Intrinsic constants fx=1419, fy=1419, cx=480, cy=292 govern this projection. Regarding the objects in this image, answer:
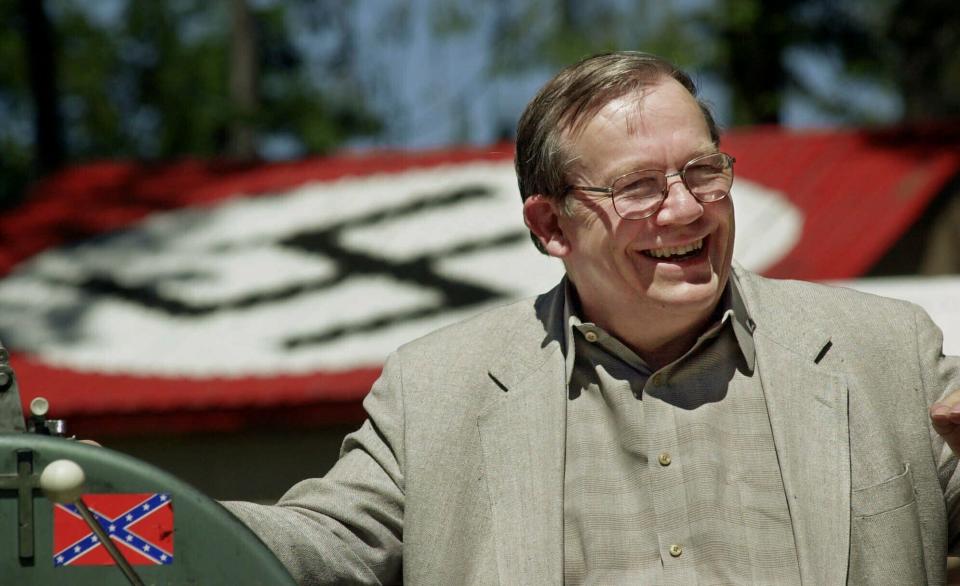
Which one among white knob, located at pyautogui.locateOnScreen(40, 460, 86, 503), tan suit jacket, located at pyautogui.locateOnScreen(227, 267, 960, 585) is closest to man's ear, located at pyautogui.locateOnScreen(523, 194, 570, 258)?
tan suit jacket, located at pyautogui.locateOnScreen(227, 267, 960, 585)

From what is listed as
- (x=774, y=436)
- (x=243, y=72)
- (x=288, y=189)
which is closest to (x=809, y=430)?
(x=774, y=436)

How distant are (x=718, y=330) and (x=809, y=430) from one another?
24 cm

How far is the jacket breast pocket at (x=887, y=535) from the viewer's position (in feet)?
7.57

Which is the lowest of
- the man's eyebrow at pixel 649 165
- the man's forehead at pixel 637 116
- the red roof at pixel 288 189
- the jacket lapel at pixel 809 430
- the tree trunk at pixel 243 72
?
the tree trunk at pixel 243 72

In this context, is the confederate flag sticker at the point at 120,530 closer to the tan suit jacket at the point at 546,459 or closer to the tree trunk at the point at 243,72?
the tan suit jacket at the point at 546,459

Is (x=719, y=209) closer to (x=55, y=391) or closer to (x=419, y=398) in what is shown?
(x=419, y=398)

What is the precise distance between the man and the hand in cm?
13

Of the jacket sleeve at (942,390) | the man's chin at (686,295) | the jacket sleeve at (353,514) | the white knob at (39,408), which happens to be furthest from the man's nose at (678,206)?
the white knob at (39,408)

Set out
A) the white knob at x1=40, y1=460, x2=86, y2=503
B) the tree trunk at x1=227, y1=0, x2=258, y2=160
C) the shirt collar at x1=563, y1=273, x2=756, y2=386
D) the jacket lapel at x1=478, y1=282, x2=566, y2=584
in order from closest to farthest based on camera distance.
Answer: the white knob at x1=40, y1=460, x2=86, y2=503
the jacket lapel at x1=478, y1=282, x2=566, y2=584
the shirt collar at x1=563, y1=273, x2=756, y2=386
the tree trunk at x1=227, y1=0, x2=258, y2=160

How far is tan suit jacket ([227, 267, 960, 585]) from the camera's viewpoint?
2338 mm

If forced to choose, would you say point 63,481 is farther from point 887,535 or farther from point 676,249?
point 887,535

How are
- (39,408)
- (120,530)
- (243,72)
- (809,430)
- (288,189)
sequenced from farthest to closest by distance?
(243,72)
(288,189)
(809,430)
(39,408)
(120,530)

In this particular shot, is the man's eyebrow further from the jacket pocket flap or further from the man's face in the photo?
the jacket pocket flap

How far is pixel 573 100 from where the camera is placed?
100 inches
